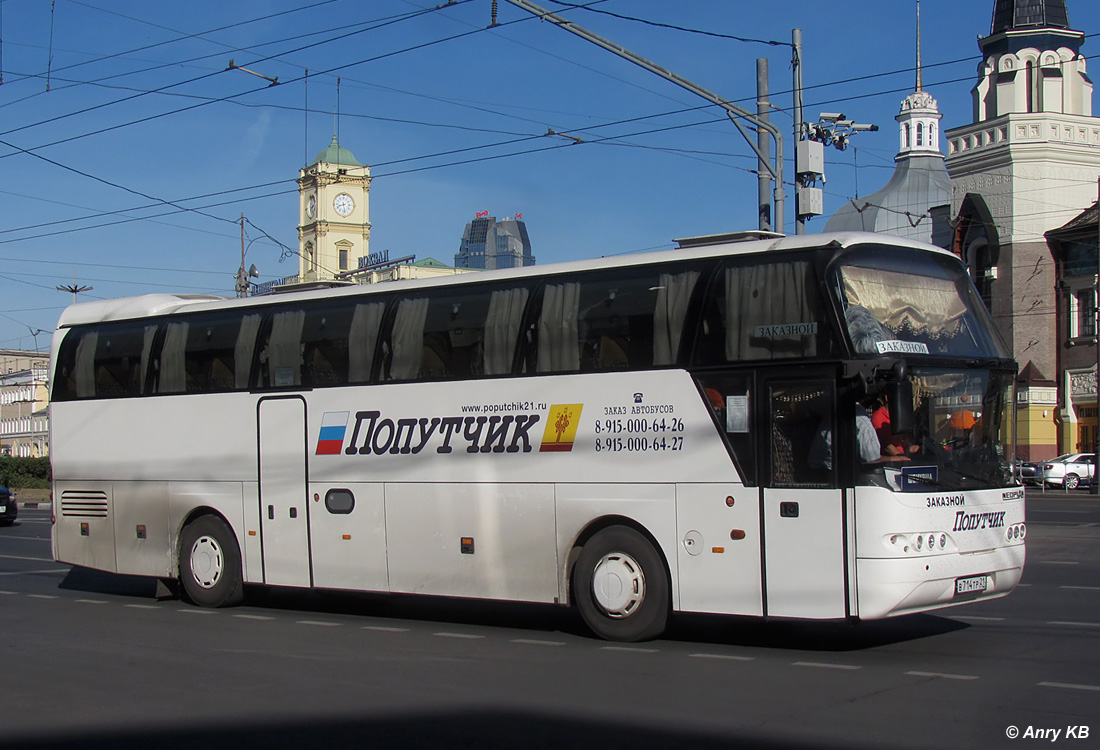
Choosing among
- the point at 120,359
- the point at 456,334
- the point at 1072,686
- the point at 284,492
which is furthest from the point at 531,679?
the point at 120,359

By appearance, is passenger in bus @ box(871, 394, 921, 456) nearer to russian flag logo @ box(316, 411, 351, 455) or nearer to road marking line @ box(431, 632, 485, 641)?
road marking line @ box(431, 632, 485, 641)

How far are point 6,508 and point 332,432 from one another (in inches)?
832

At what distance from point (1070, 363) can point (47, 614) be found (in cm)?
4526

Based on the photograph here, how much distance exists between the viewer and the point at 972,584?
10.3 meters

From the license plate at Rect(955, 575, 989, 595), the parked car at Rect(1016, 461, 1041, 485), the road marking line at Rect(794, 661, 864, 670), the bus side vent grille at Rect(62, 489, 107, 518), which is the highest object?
the bus side vent grille at Rect(62, 489, 107, 518)

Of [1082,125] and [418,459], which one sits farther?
[1082,125]

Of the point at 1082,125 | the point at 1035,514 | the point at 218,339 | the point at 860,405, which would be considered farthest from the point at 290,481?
the point at 1082,125

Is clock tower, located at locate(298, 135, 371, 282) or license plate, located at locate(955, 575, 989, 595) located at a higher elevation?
clock tower, located at locate(298, 135, 371, 282)

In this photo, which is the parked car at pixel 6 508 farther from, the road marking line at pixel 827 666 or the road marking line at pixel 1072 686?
the road marking line at pixel 1072 686

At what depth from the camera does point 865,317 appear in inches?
403

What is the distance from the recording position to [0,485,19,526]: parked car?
31281 millimetres

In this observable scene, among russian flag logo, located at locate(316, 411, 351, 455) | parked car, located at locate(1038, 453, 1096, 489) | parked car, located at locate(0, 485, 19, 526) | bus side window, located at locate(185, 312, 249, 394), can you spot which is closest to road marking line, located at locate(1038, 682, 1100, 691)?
russian flag logo, located at locate(316, 411, 351, 455)

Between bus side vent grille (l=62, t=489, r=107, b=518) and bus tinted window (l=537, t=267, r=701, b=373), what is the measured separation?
7.07 metres

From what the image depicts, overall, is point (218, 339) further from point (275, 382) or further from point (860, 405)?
point (860, 405)
